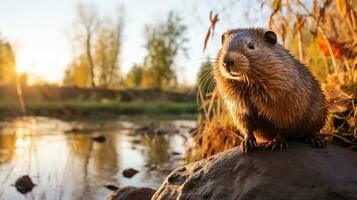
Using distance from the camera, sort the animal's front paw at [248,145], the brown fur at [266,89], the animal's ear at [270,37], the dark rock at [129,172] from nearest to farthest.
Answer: the brown fur at [266,89] < the animal's ear at [270,37] < the animal's front paw at [248,145] < the dark rock at [129,172]

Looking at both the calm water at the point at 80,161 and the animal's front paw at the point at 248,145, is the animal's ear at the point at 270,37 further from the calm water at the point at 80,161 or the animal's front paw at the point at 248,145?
the calm water at the point at 80,161

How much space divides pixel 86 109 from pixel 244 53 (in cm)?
2531

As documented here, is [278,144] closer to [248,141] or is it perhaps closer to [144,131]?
[248,141]

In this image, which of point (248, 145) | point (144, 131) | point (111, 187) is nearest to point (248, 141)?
point (248, 145)

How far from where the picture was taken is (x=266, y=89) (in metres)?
3.73

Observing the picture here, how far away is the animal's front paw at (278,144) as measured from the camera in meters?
3.90

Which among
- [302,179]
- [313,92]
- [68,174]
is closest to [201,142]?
[68,174]

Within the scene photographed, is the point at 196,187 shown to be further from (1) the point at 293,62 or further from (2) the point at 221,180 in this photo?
(1) the point at 293,62

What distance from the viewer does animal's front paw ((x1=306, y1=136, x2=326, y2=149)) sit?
403 cm

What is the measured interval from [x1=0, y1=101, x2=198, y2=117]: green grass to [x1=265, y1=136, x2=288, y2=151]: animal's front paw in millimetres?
23294

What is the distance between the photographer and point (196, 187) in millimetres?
3998

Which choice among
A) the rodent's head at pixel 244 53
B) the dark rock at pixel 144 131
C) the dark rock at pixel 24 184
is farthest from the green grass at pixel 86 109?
the rodent's head at pixel 244 53

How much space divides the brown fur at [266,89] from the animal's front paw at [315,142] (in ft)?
0.14

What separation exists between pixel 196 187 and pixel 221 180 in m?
0.25
